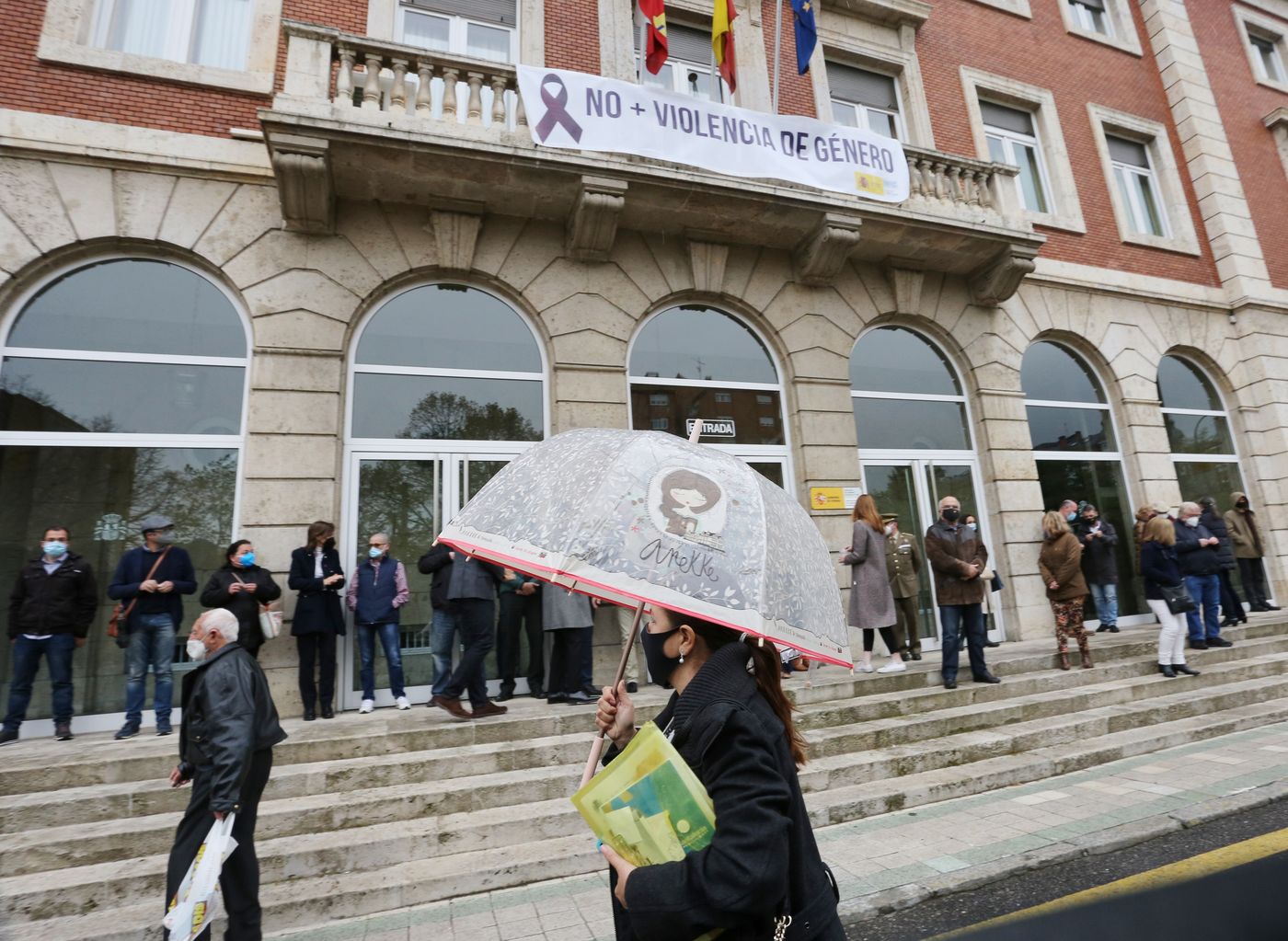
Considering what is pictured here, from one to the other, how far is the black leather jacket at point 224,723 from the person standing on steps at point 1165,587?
882 cm

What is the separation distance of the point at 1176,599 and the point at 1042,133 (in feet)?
31.3

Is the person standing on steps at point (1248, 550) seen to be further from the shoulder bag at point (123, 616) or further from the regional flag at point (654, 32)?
the shoulder bag at point (123, 616)

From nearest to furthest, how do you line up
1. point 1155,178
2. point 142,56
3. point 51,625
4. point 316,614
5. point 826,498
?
point 51,625 → point 316,614 → point 142,56 → point 826,498 → point 1155,178

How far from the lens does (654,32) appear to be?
8.77 meters

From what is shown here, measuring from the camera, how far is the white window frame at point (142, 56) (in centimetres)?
757

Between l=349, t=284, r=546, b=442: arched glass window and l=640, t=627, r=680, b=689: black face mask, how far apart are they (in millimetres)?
6666

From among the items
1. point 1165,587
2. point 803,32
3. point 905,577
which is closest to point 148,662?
point 905,577

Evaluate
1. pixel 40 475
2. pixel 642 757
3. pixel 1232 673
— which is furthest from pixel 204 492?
pixel 1232 673

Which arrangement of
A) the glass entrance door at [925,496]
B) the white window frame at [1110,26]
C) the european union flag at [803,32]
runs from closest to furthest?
the european union flag at [803,32], the glass entrance door at [925,496], the white window frame at [1110,26]

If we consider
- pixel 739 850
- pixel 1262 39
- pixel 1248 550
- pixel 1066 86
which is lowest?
pixel 739 850

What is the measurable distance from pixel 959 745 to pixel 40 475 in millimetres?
9352

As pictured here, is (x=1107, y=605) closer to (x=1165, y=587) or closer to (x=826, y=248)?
(x=1165, y=587)

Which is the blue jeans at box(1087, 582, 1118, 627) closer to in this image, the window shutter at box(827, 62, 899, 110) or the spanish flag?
the window shutter at box(827, 62, 899, 110)

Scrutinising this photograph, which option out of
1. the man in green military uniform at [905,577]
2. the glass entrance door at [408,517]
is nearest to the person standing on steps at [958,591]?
the man in green military uniform at [905,577]
